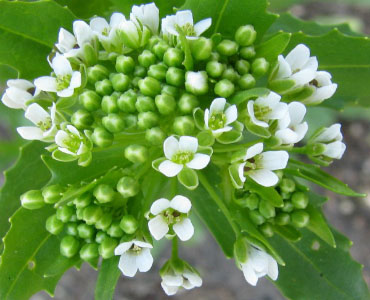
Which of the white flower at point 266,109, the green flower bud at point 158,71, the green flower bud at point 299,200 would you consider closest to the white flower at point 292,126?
the white flower at point 266,109

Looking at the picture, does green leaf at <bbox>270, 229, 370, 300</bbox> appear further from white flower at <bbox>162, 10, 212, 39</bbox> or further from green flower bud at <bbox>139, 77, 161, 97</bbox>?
white flower at <bbox>162, 10, 212, 39</bbox>

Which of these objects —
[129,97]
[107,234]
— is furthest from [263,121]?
[107,234]

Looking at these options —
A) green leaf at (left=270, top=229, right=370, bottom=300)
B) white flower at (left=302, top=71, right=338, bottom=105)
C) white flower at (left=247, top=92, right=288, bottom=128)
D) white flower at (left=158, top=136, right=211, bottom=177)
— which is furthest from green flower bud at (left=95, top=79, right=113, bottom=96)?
green leaf at (left=270, top=229, right=370, bottom=300)

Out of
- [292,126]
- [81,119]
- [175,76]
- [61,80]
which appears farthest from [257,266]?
[61,80]

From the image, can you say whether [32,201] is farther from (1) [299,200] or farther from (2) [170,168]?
(1) [299,200]

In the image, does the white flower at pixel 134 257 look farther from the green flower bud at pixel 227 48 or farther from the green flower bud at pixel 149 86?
the green flower bud at pixel 227 48

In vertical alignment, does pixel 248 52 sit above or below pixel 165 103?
above
